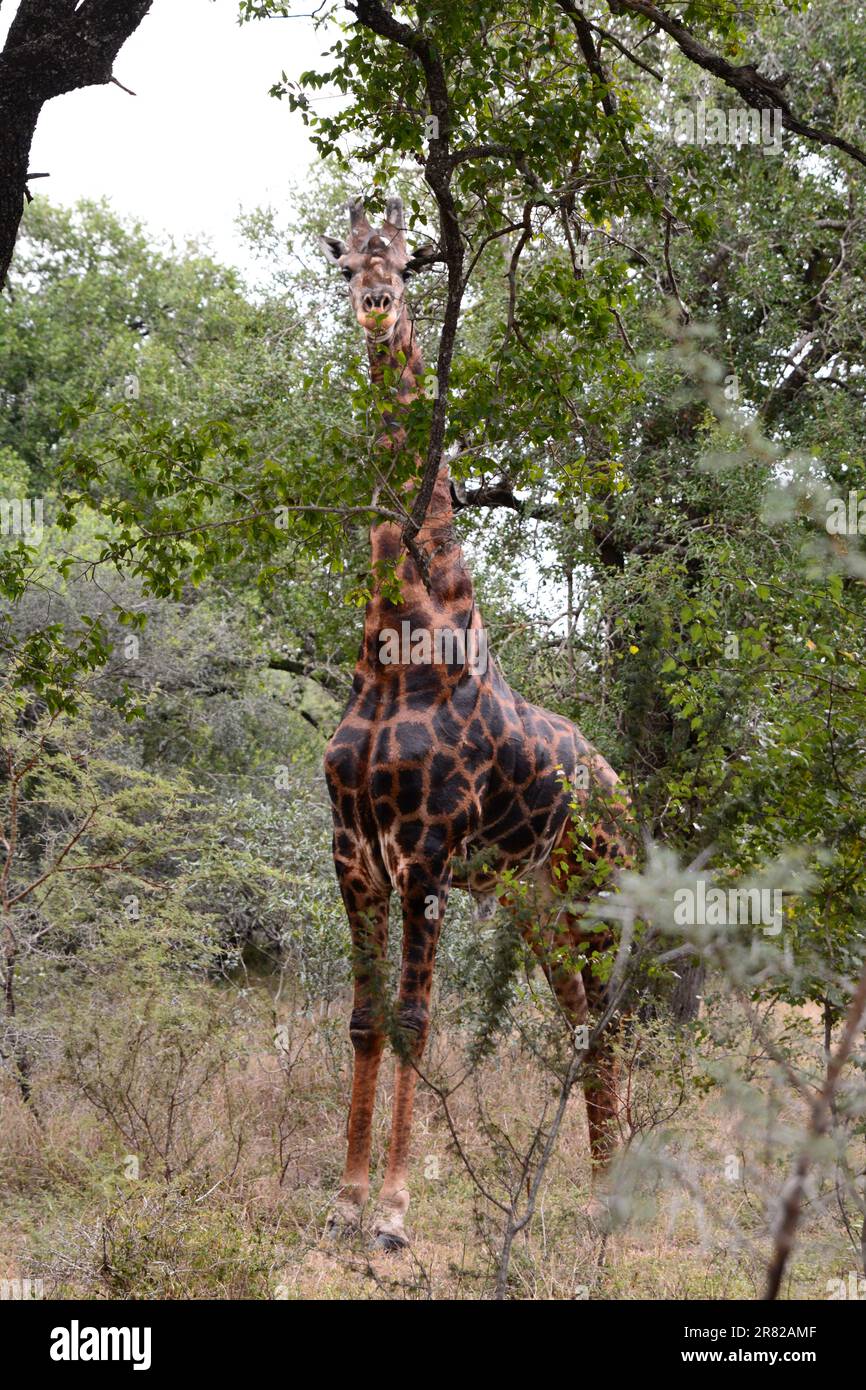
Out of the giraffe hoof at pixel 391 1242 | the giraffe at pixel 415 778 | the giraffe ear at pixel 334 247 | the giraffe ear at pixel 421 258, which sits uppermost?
the giraffe ear at pixel 334 247

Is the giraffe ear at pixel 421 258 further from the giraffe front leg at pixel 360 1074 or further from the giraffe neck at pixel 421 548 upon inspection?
the giraffe front leg at pixel 360 1074

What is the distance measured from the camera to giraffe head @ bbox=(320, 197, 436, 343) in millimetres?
7535

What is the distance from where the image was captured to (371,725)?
7.21 m

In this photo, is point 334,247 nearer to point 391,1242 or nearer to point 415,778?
point 415,778

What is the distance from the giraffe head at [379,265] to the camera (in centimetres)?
754

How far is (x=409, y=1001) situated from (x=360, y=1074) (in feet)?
1.63

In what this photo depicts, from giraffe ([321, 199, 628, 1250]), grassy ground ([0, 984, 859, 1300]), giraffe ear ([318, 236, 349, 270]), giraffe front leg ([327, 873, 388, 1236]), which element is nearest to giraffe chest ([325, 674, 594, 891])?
giraffe ([321, 199, 628, 1250])

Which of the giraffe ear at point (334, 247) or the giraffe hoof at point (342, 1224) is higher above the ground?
the giraffe ear at point (334, 247)

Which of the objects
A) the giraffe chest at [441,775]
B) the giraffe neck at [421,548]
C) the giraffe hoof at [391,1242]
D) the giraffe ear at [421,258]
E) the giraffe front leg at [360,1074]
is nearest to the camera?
the giraffe hoof at [391,1242]

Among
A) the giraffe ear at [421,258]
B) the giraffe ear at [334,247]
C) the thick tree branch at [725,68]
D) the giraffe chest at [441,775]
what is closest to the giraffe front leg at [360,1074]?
the giraffe chest at [441,775]

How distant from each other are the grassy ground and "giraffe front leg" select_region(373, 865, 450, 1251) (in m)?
0.27
